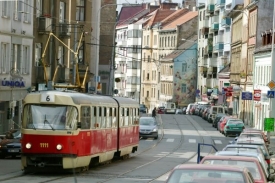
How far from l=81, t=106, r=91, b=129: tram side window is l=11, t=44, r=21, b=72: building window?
22632 millimetres

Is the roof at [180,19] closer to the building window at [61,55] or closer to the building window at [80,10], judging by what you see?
the building window at [80,10]

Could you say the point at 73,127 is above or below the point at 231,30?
below

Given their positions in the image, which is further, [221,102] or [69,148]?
[221,102]

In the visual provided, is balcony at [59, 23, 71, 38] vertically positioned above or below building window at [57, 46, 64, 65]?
above

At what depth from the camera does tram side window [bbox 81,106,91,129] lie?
30.0 metres

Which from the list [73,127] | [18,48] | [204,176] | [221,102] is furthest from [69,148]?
[221,102]

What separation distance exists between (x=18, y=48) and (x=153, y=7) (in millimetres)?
118482

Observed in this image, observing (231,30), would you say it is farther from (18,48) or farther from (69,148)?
(69,148)

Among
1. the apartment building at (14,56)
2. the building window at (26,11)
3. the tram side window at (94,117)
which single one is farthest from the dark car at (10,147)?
the building window at (26,11)

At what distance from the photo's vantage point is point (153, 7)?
17200cm

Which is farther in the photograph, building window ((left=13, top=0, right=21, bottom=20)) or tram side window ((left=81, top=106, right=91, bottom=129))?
building window ((left=13, top=0, right=21, bottom=20))

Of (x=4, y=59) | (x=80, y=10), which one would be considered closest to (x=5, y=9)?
(x=4, y=59)

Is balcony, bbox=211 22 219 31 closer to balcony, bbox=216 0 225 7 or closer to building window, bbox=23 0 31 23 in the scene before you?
balcony, bbox=216 0 225 7

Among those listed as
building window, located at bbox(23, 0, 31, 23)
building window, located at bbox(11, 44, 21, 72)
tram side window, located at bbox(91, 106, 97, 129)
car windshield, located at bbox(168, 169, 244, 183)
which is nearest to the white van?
building window, located at bbox(23, 0, 31, 23)
